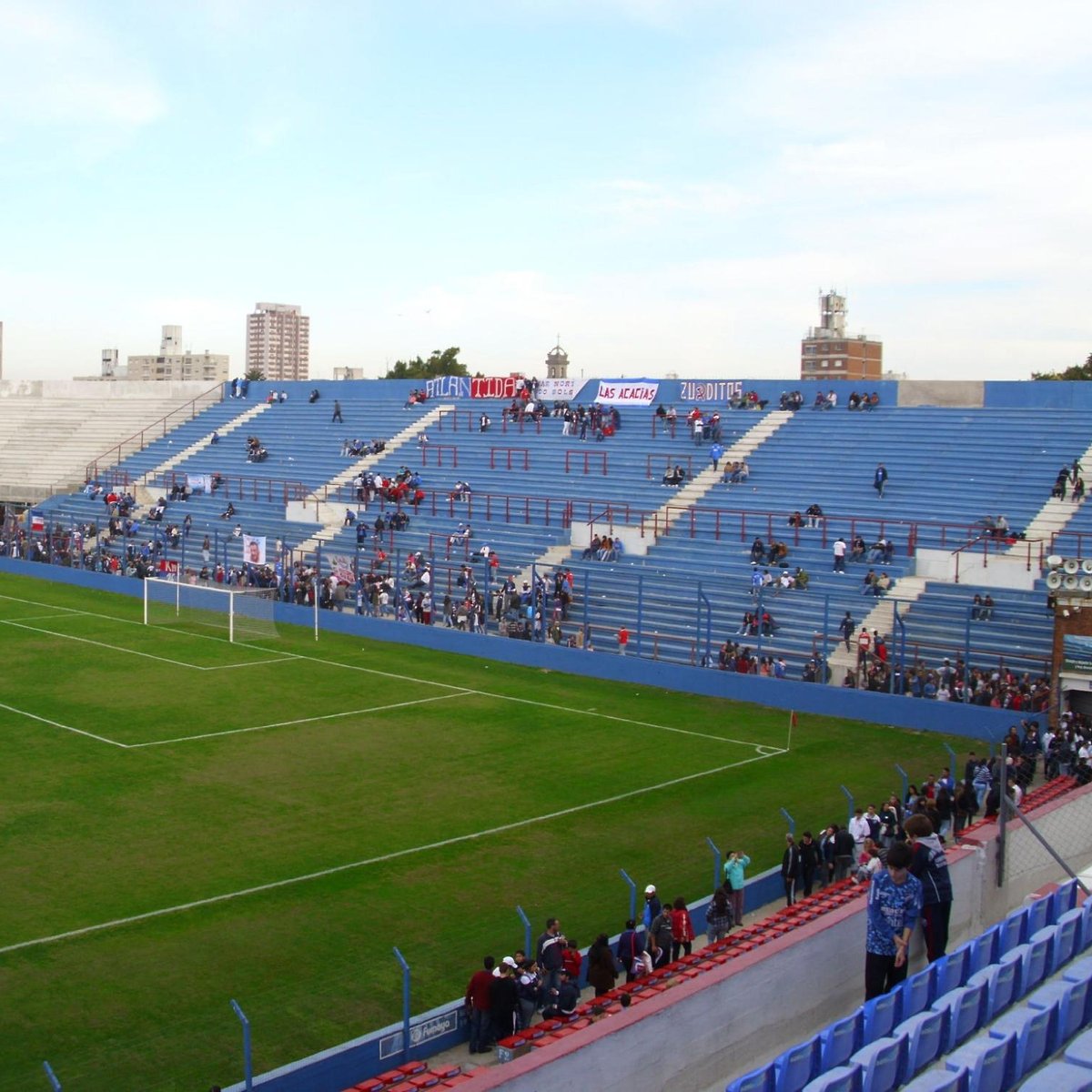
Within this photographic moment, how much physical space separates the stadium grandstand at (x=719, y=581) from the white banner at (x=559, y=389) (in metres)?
0.14

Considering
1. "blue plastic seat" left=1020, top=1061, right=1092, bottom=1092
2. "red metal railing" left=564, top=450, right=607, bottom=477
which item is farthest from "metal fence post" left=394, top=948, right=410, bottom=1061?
"red metal railing" left=564, top=450, right=607, bottom=477

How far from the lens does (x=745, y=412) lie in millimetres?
48031

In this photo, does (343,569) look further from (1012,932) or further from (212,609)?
(1012,932)

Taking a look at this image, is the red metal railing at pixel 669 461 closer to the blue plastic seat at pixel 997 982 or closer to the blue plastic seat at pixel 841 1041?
the blue plastic seat at pixel 997 982

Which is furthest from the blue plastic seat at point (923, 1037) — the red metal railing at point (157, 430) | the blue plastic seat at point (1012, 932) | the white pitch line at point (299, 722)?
the red metal railing at point (157, 430)

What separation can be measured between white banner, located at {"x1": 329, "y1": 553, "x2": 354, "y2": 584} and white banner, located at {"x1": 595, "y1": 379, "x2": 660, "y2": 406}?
44.6 ft

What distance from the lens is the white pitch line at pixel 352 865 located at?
16562 mm

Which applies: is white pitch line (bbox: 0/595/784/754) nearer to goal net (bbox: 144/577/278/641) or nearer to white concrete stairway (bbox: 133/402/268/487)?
goal net (bbox: 144/577/278/641)

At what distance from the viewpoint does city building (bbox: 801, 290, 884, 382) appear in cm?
15338

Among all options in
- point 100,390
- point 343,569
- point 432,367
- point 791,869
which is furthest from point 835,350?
point 791,869

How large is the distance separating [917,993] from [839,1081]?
1.94 m

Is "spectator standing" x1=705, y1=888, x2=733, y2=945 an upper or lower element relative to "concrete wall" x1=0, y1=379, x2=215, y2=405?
lower

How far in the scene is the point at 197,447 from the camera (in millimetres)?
61281

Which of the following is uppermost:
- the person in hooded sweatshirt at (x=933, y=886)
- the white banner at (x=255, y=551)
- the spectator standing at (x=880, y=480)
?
the spectator standing at (x=880, y=480)
